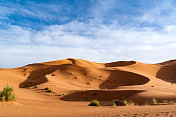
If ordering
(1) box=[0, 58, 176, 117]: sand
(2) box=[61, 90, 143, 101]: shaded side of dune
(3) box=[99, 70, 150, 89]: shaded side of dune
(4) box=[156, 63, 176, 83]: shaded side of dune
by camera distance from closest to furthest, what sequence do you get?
(2) box=[61, 90, 143, 101]: shaded side of dune
(1) box=[0, 58, 176, 117]: sand
(3) box=[99, 70, 150, 89]: shaded side of dune
(4) box=[156, 63, 176, 83]: shaded side of dune

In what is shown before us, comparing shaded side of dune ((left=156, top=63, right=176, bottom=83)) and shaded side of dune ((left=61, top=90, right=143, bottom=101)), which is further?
shaded side of dune ((left=156, top=63, right=176, bottom=83))

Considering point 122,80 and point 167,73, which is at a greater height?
point 167,73

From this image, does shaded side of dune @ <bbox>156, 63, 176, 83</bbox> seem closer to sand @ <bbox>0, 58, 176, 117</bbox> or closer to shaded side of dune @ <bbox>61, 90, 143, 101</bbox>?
sand @ <bbox>0, 58, 176, 117</bbox>

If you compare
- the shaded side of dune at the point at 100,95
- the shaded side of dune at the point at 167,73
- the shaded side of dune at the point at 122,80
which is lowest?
the shaded side of dune at the point at 100,95

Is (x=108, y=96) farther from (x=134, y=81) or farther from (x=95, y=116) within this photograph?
(x=134, y=81)

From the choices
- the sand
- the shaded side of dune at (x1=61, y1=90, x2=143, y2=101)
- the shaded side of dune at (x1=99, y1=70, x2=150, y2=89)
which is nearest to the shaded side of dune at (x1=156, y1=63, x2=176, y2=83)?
the sand

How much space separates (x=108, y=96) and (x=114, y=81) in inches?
602

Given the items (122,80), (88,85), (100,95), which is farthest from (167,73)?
(100,95)

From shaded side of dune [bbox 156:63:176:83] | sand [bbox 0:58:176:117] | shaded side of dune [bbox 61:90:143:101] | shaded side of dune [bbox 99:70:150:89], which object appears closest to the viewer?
shaded side of dune [bbox 61:90:143:101]

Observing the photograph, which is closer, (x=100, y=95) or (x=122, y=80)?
(x=100, y=95)

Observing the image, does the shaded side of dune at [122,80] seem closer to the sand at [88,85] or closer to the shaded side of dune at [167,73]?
the sand at [88,85]

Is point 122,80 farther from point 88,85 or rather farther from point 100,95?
point 100,95

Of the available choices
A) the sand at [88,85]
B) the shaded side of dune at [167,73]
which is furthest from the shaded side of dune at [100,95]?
the shaded side of dune at [167,73]

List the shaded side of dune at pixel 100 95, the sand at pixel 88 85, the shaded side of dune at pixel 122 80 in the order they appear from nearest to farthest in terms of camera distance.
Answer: the shaded side of dune at pixel 100 95, the sand at pixel 88 85, the shaded side of dune at pixel 122 80
